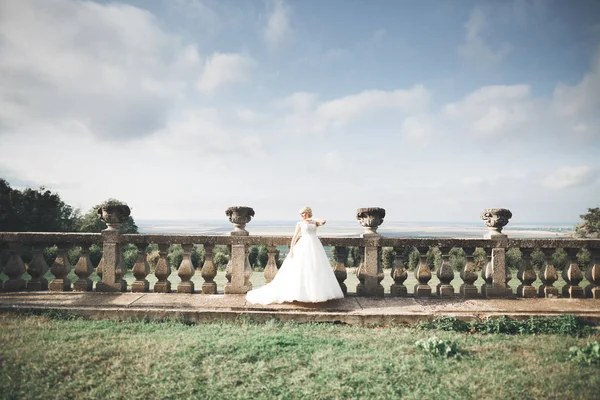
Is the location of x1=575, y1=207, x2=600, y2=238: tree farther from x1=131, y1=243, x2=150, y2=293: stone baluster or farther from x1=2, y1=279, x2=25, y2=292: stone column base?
x1=2, y1=279, x2=25, y2=292: stone column base

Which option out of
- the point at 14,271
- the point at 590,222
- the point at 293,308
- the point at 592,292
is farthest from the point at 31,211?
the point at 590,222

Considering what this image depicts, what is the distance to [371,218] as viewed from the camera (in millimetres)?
6812

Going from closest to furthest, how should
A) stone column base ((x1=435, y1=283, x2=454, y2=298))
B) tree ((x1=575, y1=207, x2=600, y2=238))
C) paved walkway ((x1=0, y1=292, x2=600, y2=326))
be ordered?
paved walkway ((x1=0, y1=292, x2=600, y2=326)), stone column base ((x1=435, y1=283, x2=454, y2=298)), tree ((x1=575, y1=207, x2=600, y2=238))

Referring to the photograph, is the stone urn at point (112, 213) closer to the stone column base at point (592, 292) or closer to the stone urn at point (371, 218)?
the stone urn at point (371, 218)

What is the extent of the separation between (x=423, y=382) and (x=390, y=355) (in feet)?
2.04

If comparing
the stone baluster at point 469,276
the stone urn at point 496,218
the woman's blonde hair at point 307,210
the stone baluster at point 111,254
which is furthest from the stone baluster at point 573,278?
the stone baluster at point 111,254

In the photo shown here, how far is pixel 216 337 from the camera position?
4855 millimetres

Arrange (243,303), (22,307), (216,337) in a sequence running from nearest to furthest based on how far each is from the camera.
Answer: (216,337)
(22,307)
(243,303)

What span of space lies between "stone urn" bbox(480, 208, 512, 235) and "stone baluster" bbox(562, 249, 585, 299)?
1345 mm

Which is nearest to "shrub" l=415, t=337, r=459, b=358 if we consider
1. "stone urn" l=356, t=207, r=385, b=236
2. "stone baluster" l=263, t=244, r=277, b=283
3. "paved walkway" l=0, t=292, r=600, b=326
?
"paved walkway" l=0, t=292, r=600, b=326

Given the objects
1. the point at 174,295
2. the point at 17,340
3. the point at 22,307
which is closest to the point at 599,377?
the point at 174,295

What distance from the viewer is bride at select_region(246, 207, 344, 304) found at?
5.97 metres

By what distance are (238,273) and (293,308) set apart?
4.82ft

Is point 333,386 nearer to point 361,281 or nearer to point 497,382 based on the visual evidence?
point 497,382
